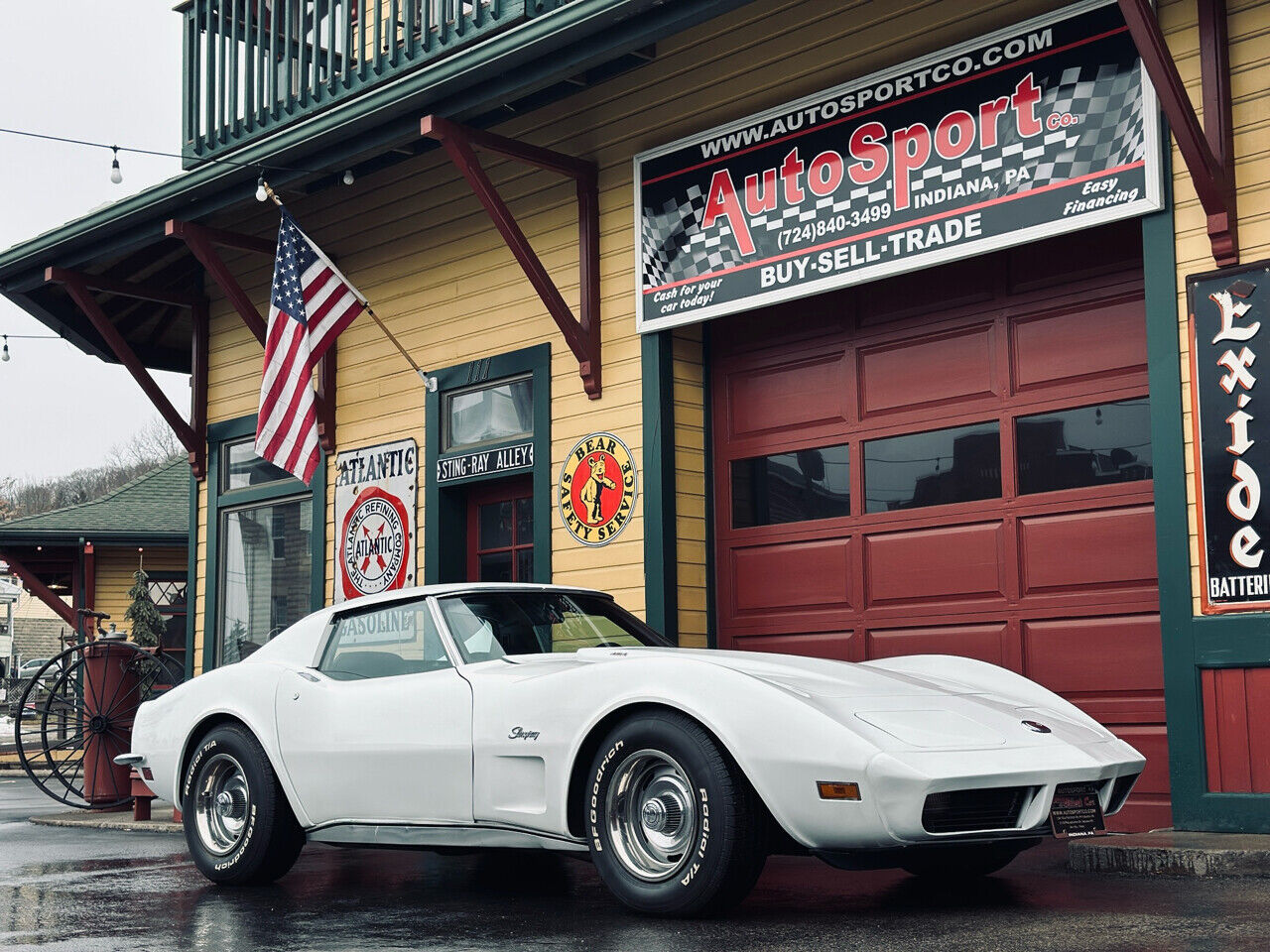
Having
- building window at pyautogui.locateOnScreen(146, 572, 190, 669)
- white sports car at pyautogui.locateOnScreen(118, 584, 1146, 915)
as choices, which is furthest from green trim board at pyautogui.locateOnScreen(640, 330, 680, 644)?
building window at pyautogui.locateOnScreen(146, 572, 190, 669)

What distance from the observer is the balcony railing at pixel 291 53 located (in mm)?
9938

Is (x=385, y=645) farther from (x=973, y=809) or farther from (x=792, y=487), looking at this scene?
(x=792, y=487)

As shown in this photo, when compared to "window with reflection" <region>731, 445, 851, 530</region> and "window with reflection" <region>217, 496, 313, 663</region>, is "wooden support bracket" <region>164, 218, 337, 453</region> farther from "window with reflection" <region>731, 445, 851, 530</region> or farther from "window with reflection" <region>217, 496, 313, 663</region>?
"window with reflection" <region>731, 445, 851, 530</region>

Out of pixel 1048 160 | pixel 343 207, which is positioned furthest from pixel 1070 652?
pixel 343 207

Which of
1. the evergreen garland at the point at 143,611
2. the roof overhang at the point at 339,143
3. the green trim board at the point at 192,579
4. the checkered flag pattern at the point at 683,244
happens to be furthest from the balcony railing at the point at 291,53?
the evergreen garland at the point at 143,611

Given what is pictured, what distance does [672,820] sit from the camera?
203 inches

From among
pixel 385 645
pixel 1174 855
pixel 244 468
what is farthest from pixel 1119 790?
pixel 244 468

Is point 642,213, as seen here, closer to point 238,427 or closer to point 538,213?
point 538,213

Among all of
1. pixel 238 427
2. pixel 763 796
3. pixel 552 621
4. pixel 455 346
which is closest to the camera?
pixel 763 796

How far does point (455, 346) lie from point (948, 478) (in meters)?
4.20

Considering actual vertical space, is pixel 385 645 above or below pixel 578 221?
below

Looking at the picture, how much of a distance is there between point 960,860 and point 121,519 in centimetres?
2015

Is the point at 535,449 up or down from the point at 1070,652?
up

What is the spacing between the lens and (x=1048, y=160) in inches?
302
